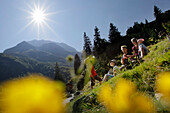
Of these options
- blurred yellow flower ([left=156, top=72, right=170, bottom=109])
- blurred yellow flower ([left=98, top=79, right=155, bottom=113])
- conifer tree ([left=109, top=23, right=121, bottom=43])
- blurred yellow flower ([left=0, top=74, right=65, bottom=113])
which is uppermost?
conifer tree ([left=109, top=23, right=121, bottom=43])

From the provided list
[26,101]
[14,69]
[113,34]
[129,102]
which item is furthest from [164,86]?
[14,69]

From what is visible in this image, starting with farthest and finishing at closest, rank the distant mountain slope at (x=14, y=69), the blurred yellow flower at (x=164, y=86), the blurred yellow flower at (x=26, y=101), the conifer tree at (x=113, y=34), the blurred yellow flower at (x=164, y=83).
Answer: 1. the distant mountain slope at (x=14, y=69)
2. the conifer tree at (x=113, y=34)
3. the blurred yellow flower at (x=26, y=101)
4. the blurred yellow flower at (x=164, y=83)
5. the blurred yellow flower at (x=164, y=86)

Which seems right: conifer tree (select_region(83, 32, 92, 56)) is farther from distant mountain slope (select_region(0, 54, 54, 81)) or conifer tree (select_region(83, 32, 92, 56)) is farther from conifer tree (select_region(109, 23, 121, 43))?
distant mountain slope (select_region(0, 54, 54, 81))

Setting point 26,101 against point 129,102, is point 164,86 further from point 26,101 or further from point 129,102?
point 26,101

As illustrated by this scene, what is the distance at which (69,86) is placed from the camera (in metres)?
39.1

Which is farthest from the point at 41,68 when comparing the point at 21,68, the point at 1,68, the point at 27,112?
the point at 27,112

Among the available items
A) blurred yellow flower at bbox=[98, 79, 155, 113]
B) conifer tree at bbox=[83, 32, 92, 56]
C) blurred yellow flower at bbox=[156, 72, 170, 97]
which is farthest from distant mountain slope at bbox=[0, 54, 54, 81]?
blurred yellow flower at bbox=[156, 72, 170, 97]

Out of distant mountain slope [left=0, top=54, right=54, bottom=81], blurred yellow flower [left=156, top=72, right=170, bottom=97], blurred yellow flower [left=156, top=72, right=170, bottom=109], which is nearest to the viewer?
blurred yellow flower [left=156, top=72, right=170, bottom=109]

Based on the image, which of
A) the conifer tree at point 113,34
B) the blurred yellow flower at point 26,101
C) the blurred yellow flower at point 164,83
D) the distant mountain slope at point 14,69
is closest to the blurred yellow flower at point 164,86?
the blurred yellow flower at point 164,83

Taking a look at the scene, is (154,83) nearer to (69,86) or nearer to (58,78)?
(69,86)

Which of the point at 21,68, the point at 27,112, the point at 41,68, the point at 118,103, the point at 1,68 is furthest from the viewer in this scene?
the point at 41,68

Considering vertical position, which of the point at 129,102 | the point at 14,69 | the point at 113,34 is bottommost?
the point at 129,102

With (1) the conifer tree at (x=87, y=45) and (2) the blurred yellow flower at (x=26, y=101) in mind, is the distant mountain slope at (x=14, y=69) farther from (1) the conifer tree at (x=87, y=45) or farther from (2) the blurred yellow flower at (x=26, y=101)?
(2) the blurred yellow flower at (x=26, y=101)

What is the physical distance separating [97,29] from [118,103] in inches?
1601
